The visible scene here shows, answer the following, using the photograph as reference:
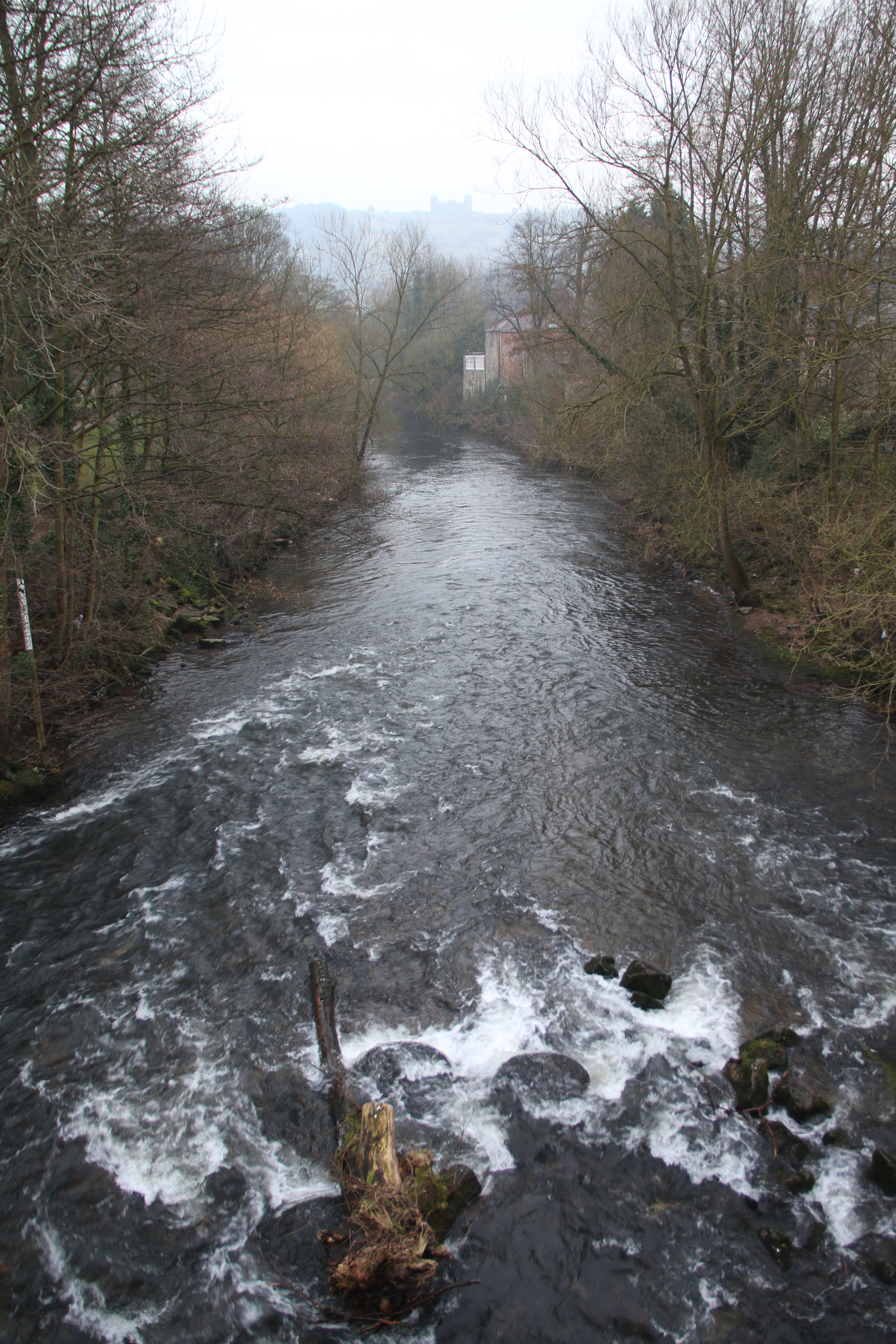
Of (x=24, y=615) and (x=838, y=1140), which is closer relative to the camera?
(x=838, y=1140)

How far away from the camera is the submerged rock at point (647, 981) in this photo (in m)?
6.10

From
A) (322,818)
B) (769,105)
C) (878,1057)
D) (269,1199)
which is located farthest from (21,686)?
(769,105)

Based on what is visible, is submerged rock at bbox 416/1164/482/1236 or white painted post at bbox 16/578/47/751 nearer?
submerged rock at bbox 416/1164/482/1236

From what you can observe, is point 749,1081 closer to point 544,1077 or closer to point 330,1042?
point 544,1077

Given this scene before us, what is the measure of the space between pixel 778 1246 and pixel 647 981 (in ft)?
6.33

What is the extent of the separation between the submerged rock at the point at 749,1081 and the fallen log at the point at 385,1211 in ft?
6.30

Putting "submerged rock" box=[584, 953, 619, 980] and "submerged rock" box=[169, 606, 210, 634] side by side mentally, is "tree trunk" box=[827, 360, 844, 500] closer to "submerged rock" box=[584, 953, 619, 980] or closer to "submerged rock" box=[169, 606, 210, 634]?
"submerged rock" box=[584, 953, 619, 980]

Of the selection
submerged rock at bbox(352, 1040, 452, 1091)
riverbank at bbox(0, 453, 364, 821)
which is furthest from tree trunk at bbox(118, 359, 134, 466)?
submerged rock at bbox(352, 1040, 452, 1091)

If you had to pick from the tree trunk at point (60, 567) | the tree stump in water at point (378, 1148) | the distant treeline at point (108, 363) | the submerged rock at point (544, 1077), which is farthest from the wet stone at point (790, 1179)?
the tree trunk at point (60, 567)

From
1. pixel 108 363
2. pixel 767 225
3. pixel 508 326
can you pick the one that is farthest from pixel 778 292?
pixel 508 326

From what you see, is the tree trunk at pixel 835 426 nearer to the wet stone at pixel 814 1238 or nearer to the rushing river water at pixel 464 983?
the rushing river water at pixel 464 983

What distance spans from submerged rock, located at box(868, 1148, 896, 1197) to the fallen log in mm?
2470

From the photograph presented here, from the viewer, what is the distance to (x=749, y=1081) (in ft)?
17.3

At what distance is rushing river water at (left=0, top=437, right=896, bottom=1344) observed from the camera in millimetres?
4375
